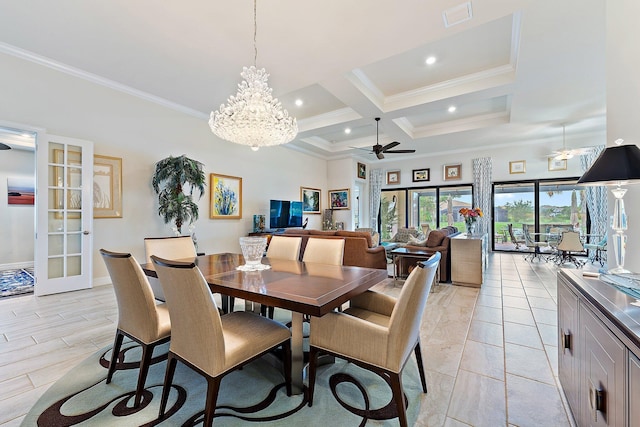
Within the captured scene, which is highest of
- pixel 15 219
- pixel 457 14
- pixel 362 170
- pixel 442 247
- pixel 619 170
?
pixel 457 14

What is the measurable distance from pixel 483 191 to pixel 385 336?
7.82 m

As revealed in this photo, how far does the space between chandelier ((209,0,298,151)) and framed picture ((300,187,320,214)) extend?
16.1 feet

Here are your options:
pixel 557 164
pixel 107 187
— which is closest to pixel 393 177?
pixel 557 164

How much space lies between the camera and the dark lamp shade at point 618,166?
1.30m

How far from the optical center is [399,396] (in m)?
1.36

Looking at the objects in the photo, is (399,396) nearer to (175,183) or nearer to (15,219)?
(175,183)

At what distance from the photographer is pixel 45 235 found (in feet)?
11.8

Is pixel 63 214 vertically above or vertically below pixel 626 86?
below

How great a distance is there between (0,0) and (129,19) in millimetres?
1077

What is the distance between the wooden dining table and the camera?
143 cm

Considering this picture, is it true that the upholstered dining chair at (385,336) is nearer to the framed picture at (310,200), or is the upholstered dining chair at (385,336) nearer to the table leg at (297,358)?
the table leg at (297,358)

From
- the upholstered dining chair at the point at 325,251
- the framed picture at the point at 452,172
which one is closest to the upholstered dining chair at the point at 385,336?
the upholstered dining chair at the point at 325,251

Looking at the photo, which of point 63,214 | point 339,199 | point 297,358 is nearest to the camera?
point 297,358

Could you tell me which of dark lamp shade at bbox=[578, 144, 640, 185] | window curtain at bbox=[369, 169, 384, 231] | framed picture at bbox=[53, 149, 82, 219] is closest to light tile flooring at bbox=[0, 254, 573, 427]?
framed picture at bbox=[53, 149, 82, 219]
